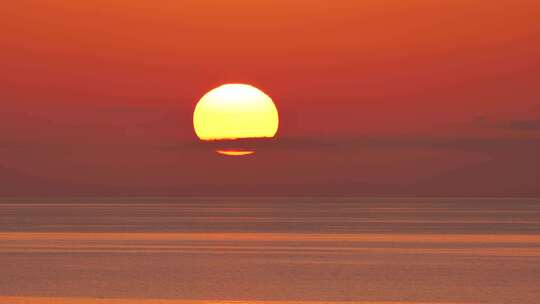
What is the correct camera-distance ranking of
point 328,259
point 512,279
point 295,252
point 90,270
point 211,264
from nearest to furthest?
point 512,279 → point 90,270 → point 211,264 → point 328,259 → point 295,252

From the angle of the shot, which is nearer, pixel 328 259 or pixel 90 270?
pixel 90 270

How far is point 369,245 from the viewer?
4078 centimetres

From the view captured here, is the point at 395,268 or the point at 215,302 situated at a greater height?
the point at 395,268

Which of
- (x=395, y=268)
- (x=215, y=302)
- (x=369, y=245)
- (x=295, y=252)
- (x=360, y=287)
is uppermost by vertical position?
(x=369, y=245)

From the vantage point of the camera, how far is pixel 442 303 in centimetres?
1945

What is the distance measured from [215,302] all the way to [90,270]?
320 inches

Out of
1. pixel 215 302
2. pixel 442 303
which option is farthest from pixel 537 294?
pixel 215 302

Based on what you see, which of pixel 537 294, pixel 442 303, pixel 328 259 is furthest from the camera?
pixel 328 259

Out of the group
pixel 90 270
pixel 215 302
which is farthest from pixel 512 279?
pixel 90 270

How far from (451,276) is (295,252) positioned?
1010cm

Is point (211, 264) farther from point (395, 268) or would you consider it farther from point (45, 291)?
point (45, 291)

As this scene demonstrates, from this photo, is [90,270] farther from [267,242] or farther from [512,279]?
[267,242]

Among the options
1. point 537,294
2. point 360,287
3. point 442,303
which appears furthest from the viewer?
point 360,287

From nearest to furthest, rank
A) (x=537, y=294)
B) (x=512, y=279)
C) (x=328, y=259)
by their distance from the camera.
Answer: (x=537, y=294), (x=512, y=279), (x=328, y=259)
